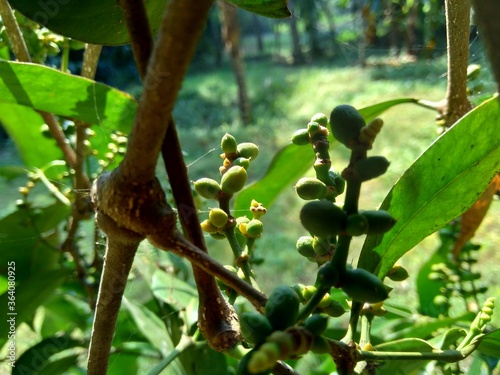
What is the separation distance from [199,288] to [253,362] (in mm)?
125

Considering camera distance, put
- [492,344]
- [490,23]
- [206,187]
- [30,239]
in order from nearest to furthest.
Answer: [490,23] < [206,187] < [492,344] < [30,239]

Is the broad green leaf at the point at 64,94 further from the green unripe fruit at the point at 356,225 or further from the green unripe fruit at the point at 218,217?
the green unripe fruit at the point at 356,225

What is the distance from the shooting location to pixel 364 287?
291 mm

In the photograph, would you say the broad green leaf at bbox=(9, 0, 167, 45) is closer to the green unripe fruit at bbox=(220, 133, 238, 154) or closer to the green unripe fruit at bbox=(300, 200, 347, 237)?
the green unripe fruit at bbox=(220, 133, 238, 154)

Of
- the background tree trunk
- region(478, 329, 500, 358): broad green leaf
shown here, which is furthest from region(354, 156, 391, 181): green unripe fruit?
the background tree trunk

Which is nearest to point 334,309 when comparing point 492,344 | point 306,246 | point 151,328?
point 306,246

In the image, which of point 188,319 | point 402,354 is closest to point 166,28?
point 402,354

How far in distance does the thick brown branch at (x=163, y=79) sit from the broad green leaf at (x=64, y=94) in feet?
0.88

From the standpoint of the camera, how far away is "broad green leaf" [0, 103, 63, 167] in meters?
0.75

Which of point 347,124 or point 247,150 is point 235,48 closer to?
point 247,150

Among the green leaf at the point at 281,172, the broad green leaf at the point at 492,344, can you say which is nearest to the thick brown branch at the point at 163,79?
the broad green leaf at the point at 492,344

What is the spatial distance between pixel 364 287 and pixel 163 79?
0.48 ft

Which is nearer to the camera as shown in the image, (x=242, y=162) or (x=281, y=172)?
(x=242, y=162)

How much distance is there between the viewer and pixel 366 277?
0.96ft
